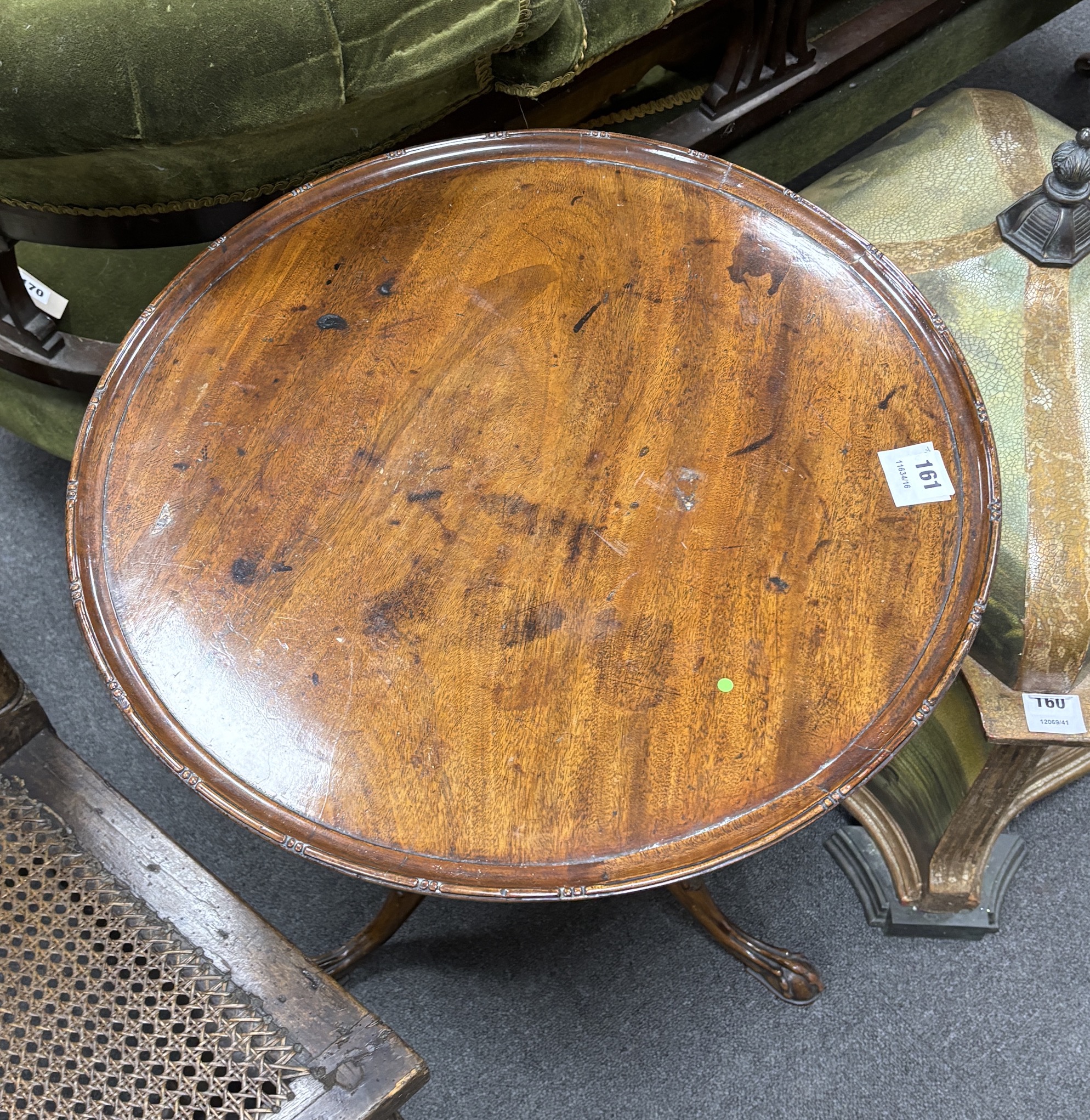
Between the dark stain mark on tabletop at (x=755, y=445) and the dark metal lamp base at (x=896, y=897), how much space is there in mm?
824

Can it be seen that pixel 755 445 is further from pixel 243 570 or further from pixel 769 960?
pixel 769 960

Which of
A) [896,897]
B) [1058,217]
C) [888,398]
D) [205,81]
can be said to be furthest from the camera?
[896,897]

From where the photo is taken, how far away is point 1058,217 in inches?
53.9

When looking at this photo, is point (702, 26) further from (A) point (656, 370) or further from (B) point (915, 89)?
(A) point (656, 370)

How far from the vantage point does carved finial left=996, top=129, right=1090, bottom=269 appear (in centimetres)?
134

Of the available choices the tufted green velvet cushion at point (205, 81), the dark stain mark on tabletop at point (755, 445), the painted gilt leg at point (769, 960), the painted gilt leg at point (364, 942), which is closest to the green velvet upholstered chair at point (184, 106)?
the tufted green velvet cushion at point (205, 81)

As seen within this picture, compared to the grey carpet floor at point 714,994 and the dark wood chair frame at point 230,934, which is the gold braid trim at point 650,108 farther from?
the dark wood chair frame at point 230,934

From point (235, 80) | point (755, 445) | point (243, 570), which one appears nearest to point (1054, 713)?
point (755, 445)

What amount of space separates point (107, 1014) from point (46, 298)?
1148mm

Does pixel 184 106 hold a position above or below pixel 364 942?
above

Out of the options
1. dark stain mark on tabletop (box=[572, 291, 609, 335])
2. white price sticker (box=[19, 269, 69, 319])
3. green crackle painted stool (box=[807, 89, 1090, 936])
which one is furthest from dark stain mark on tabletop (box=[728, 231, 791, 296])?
white price sticker (box=[19, 269, 69, 319])

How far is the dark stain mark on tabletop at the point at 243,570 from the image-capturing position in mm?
1011

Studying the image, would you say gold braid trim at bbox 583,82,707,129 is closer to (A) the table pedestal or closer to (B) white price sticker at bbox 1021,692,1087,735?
(B) white price sticker at bbox 1021,692,1087,735

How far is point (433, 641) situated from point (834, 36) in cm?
150
